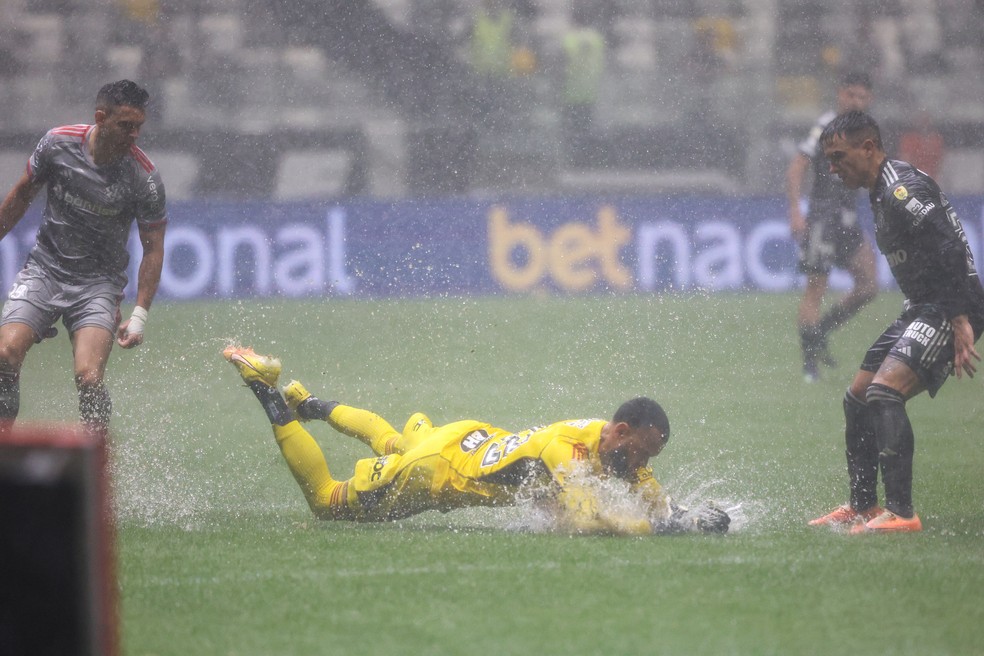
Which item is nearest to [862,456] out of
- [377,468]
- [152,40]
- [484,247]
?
[377,468]

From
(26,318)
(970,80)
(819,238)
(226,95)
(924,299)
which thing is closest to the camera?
(924,299)

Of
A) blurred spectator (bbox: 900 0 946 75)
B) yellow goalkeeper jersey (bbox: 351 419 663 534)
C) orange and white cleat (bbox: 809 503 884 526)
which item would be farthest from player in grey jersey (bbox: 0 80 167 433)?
blurred spectator (bbox: 900 0 946 75)

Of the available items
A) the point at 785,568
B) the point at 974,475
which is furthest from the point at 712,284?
the point at 785,568

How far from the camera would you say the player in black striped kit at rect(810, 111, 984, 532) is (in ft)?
18.4

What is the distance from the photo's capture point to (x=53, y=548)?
2.18m

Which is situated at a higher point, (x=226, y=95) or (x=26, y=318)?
(x=226, y=95)

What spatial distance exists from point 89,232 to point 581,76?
13288 millimetres

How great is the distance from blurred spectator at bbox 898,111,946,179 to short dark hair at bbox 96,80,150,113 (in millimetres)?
14166

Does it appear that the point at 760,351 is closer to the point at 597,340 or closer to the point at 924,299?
the point at 597,340

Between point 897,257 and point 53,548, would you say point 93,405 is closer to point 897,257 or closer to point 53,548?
point 897,257

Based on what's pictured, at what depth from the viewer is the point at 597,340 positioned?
12.1 metres

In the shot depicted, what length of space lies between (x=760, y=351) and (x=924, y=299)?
614cm

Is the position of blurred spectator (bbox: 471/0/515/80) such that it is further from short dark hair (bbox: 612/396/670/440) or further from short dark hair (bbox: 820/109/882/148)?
short dark hair (bbox: 612/396/670/440)

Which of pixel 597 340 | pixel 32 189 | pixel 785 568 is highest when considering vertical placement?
pixel 32 189
